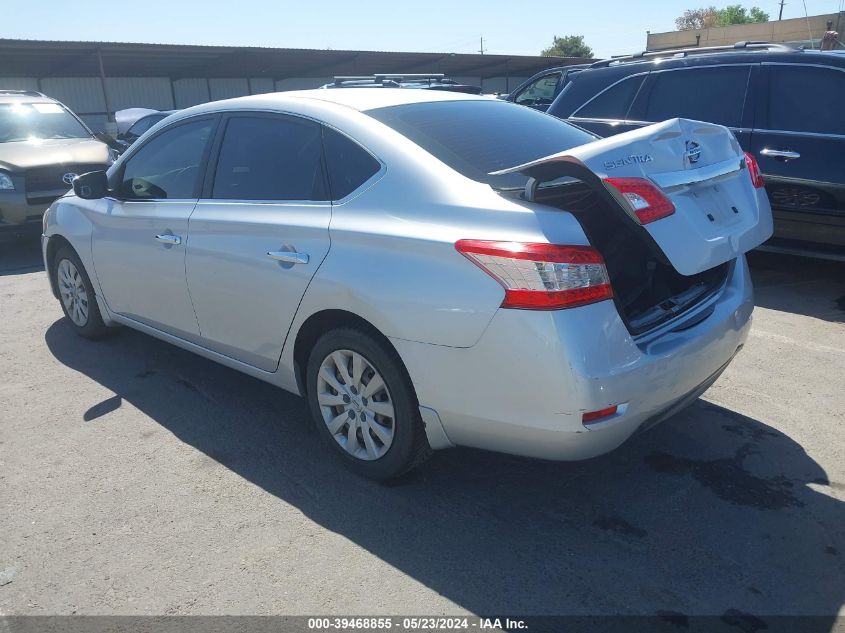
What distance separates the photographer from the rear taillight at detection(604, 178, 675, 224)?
8.66ft

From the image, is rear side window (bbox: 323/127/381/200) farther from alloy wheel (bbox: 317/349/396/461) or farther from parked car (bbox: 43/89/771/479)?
alloy wheel (bbox: 317/349/396/461)

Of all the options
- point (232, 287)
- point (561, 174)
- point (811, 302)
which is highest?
point (561, 174)

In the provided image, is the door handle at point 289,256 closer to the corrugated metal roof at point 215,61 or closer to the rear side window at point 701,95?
the rear side window at point 701,95

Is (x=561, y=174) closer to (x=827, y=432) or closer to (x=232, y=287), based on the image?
(x=232, y=287)

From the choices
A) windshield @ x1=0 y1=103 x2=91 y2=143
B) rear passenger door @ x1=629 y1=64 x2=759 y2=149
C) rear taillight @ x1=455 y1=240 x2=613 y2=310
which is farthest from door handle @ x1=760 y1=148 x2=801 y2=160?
windshield @ x1=0 y1=103 x2=91 y2=143

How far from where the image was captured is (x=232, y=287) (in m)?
3.71

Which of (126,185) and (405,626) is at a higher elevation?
(126,185)

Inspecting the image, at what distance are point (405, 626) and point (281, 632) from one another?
0.43 meters

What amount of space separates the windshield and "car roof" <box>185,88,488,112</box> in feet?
22.6

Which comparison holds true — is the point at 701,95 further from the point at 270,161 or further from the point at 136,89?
the point at 136,89

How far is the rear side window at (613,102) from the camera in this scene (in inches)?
269

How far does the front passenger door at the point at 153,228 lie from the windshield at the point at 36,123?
5844mm

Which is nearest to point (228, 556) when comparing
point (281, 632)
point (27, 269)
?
point (281, 632)

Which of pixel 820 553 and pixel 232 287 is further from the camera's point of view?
pixel 232 287
